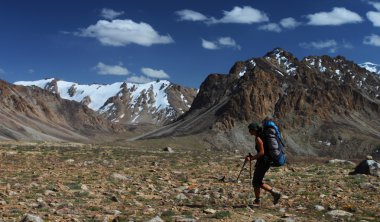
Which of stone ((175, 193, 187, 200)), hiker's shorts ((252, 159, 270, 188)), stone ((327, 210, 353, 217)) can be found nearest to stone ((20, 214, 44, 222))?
stone ((175, 193, 187, 200))

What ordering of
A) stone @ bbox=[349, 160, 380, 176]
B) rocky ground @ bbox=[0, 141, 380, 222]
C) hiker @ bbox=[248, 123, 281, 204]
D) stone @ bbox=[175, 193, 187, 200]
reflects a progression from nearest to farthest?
1. rocky ground @ bbox=[0, 141, 380, 222]
2. hiker @ bbox=[248, 123, 281, 204]
3. stone @ bbox=[175, 193, 187, 200]
4. stone @ bbox=[349, 160, 380, 176]

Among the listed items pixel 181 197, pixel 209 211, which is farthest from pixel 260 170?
pixel 181 197

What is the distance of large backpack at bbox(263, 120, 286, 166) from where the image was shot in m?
14.9

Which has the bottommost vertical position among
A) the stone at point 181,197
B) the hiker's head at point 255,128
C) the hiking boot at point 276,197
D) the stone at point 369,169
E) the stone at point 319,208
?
the stone at point 181,197

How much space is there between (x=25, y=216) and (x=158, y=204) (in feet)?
15.3

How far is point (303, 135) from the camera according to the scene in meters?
176

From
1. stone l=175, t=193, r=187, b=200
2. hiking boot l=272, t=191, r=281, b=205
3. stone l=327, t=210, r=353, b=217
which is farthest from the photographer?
stone l=175, t=193, r=187, b=200

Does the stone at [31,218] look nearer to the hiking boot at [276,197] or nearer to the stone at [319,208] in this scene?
the hiking boot at [276,197]

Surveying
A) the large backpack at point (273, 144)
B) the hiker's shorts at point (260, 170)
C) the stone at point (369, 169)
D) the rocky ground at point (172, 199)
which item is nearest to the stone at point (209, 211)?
the rocky ground at point (172, 199)

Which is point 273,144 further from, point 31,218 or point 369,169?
point 369,169

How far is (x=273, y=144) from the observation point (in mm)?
14961

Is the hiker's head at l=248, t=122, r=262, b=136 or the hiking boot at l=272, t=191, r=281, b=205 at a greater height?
the hiker's head at l=248, t=122, r=262, b=136

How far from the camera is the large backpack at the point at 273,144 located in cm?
1495

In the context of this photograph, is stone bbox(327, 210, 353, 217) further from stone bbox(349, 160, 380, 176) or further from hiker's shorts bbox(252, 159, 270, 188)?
stone bbox(349, 160, 380, 176)
